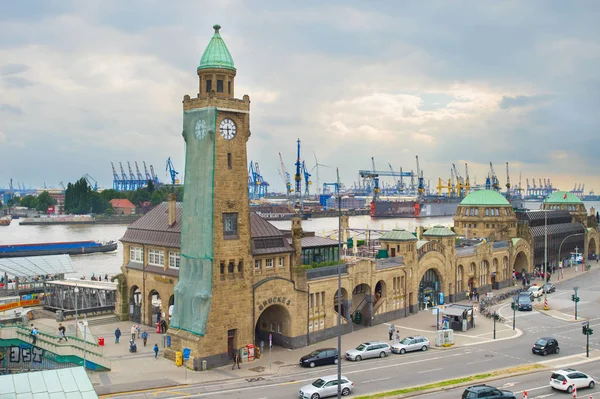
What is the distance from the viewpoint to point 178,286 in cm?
5031

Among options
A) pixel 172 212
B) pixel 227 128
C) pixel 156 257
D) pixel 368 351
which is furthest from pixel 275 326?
pixel 227 128

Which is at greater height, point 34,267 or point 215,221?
point 215,221

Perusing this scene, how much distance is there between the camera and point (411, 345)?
51969 mm

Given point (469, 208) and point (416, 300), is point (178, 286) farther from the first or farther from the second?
point (469, 208)

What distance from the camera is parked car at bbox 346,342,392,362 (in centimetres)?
4915

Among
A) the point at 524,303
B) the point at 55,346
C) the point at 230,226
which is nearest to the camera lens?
the point at 55,346

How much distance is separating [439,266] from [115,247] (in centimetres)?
10301

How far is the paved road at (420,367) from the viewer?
40656 mm

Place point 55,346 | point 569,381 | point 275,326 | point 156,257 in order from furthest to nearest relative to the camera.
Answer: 1. point 156,257
2. point 275,326
3. point 55,346
4. point 569,381

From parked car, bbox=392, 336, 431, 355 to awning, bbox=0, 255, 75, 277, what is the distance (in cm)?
3643

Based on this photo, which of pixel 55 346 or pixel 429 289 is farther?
pixel 429 289

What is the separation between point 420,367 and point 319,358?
7.99m

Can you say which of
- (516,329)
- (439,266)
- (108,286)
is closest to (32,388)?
(108,286)

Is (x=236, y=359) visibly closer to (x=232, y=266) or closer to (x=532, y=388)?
(x=232, y=266)
